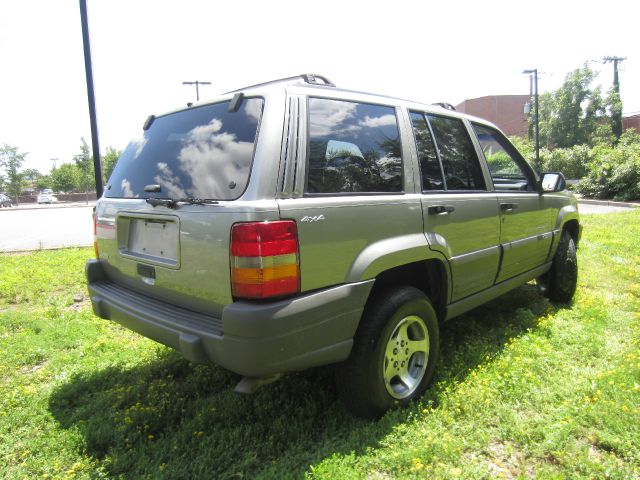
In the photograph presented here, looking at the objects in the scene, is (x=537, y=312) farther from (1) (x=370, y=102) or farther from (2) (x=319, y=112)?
(2) (x=319, y=112)

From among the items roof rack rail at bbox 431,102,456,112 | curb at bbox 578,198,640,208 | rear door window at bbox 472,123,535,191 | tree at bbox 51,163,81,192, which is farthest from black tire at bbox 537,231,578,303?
tree at bbox 51,163,81,192

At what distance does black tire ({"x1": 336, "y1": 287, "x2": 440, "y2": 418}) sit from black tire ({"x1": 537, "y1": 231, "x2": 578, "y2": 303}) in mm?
2361

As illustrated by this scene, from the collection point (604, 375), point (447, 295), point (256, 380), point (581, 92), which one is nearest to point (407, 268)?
point (447, 295)

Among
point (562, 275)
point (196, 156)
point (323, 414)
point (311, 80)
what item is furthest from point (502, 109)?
point (196, 156)

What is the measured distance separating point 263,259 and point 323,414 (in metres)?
1.28

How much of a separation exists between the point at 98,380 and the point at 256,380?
1.78m

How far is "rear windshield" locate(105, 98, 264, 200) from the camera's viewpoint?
86.3 inches

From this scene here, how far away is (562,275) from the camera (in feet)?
14.8

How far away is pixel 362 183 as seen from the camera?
2.47m

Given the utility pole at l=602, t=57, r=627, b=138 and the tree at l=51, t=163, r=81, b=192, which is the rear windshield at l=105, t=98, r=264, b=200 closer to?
the utility pole at l=602, t=57, r=627, b=138

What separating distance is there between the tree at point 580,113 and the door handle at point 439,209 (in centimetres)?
4412

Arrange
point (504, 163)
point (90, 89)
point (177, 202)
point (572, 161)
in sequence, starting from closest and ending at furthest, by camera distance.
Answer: point (177, 202) → point (504, 163) → point (90, 89) → point (572, 161)

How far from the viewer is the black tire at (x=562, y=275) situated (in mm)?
4508

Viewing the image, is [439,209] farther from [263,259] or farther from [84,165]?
[84,165]
